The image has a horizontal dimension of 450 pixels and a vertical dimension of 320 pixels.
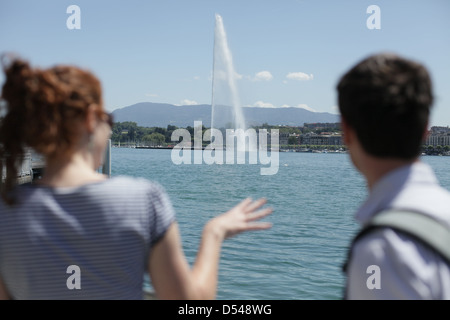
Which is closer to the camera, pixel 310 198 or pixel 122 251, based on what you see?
pixel 122 251

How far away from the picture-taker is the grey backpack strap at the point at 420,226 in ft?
4.02

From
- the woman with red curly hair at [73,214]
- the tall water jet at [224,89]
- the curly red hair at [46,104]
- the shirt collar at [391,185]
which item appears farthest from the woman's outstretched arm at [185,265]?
the tall water jet at [224,89]

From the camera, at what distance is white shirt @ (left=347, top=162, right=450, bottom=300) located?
1222 millimetres

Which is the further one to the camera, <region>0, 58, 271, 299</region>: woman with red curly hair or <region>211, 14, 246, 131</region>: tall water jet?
<region>211, 14, 246, 131</region>: tall water jet

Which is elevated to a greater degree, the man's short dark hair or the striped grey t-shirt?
the man's short dark hair

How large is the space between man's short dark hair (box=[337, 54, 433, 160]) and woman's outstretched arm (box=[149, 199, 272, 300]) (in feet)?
1.94

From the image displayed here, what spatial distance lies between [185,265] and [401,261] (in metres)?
0.71

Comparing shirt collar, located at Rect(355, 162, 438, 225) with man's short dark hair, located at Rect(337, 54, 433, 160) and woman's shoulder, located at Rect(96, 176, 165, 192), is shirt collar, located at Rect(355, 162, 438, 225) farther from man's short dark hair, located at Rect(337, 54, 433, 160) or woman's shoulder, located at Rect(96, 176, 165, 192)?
woman's shoulder, located at Rect(96, 176, 165, 192)
